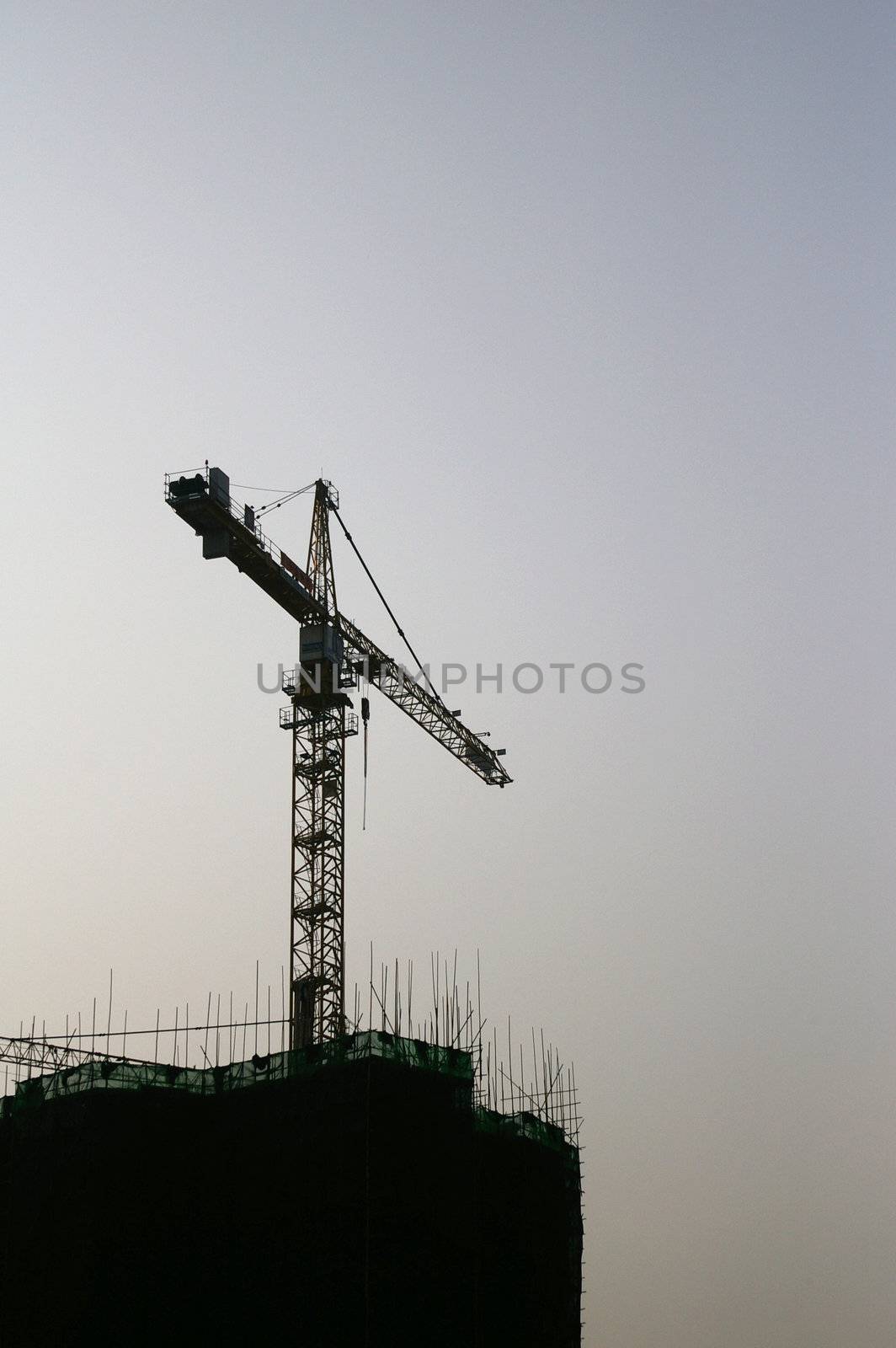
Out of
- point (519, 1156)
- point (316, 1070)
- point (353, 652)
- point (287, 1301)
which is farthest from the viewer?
point (353, 652)

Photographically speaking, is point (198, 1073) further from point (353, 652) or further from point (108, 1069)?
point (353, 652)

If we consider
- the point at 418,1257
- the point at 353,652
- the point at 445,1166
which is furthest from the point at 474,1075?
the point at 353,652

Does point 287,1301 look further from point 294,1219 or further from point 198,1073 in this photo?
point 198,1073

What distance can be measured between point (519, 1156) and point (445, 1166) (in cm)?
741

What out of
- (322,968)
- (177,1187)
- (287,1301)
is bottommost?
(287,1301)

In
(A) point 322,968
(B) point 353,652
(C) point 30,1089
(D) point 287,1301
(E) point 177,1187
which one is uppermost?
(B) point 353,652

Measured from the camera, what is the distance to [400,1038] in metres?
44.3

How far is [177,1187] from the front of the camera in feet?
148

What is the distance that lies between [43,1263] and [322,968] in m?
22.8

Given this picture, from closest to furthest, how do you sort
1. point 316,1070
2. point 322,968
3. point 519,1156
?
point 316,1070
point 519,1156
point 322,968

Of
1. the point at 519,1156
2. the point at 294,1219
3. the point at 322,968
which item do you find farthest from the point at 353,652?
the point at 294,1219

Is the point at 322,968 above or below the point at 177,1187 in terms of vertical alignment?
above

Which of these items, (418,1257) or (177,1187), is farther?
(177,1187)

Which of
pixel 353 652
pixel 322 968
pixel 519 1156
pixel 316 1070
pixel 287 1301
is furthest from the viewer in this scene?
pixel 353 652
